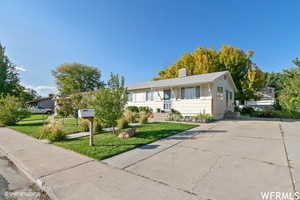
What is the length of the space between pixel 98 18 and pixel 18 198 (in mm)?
12172

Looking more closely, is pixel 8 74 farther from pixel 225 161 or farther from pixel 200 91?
pixel 225 161

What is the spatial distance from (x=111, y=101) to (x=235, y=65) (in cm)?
2079

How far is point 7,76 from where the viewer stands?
2916 cm

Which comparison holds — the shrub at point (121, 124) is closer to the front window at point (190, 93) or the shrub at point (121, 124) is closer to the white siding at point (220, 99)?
the front window at point (190, 93)

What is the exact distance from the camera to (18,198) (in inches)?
102

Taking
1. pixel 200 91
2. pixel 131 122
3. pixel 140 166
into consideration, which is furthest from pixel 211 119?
pixel 140 166

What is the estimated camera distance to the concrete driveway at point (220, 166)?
103 inches

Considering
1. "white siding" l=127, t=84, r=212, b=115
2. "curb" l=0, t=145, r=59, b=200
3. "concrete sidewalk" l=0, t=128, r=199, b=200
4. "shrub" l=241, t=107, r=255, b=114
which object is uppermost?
"white siding" l=127, t=84, r=212, b=115

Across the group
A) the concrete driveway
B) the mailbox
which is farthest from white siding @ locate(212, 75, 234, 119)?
the mailbox

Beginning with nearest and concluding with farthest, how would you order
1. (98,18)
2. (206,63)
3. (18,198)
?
(18,198), (98,18), (206,63)

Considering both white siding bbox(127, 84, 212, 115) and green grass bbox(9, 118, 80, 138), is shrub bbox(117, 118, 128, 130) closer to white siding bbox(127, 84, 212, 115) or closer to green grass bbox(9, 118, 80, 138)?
green grass bbox(9, 118, 80, 138)

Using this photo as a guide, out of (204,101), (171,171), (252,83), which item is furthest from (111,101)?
(252,83)

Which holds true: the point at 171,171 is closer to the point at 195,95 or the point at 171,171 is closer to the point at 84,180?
the point at 84,180

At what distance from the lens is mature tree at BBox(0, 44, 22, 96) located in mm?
27609
